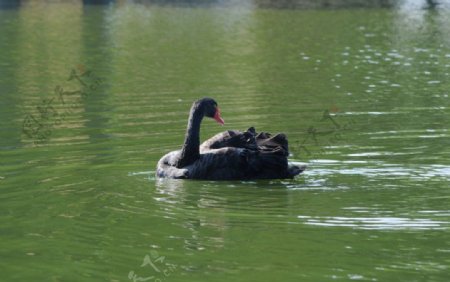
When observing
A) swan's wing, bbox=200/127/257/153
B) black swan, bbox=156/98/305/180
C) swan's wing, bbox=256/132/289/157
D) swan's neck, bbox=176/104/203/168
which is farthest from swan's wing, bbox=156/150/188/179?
swan's wing, bbox=256/132/289/157

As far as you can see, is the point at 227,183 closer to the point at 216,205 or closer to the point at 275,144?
the point at 275,144

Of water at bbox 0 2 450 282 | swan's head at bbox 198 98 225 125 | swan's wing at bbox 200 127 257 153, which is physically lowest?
water at bbox 0 2 450 282

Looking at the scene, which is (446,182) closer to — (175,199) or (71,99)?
(175,199)

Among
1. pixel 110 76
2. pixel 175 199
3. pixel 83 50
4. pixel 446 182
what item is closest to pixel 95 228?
pixel 175 199

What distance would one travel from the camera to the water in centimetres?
970

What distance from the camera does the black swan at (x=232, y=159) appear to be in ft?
43.5

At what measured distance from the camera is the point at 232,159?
13.2m

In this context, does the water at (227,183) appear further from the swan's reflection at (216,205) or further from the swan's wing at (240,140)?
the swan's wing at (240,140)

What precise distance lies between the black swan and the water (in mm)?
170

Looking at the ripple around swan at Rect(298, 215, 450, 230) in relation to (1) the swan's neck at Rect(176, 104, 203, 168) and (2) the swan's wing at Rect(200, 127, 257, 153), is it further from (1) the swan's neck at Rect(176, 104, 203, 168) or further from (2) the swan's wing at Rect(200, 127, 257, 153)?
(1) the swan's neck at Rect(176, 104, 203, 168)

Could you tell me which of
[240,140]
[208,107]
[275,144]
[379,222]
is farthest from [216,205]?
[208,107]

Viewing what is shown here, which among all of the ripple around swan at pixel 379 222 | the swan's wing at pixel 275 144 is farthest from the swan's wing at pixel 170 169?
the ripple around swan at pixel 379 222

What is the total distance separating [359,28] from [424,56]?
41.8 feet

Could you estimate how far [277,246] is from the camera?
10094mm
